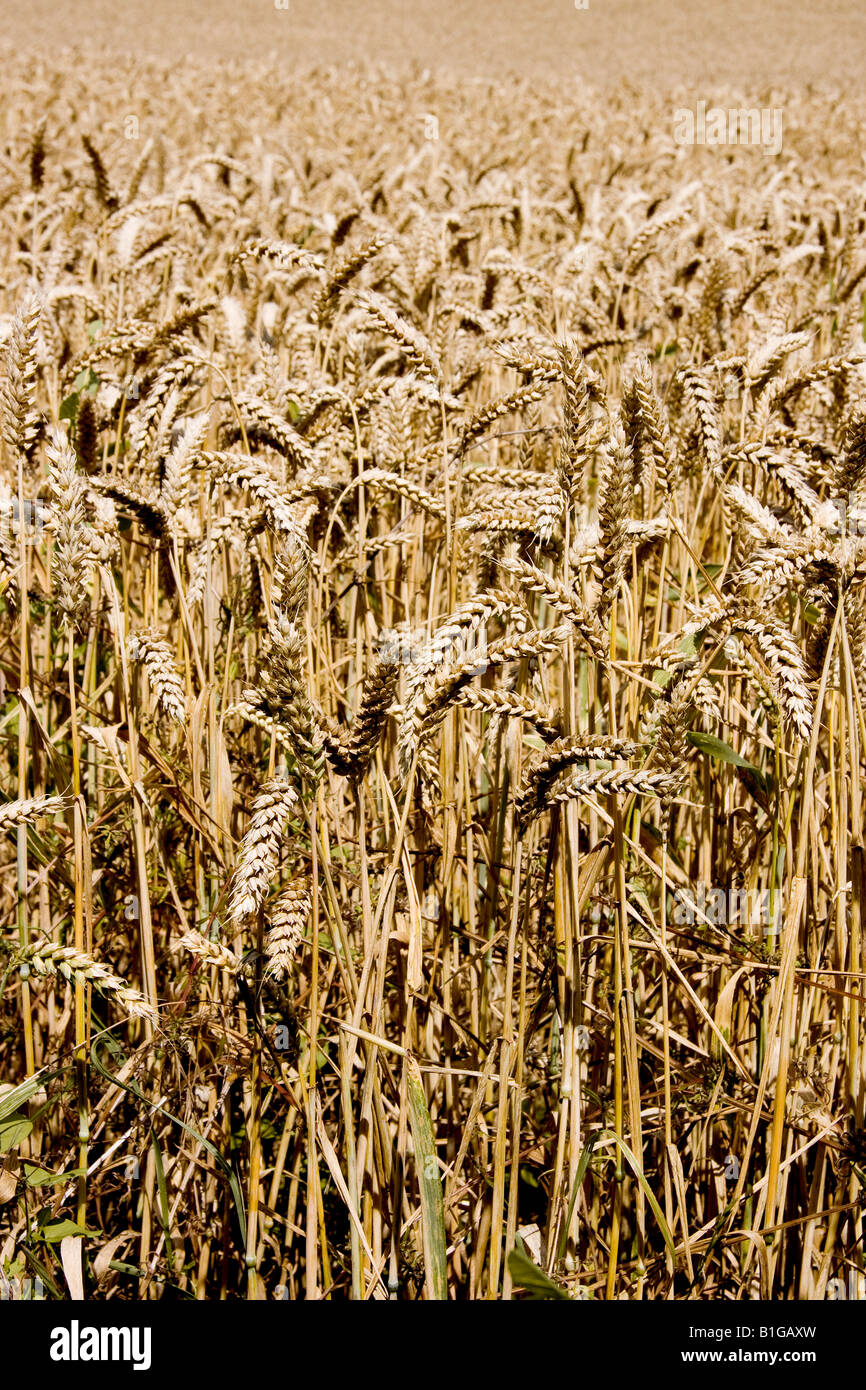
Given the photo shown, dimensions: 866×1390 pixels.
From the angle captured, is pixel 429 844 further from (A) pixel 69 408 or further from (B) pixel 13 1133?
(A) pixel 69 408

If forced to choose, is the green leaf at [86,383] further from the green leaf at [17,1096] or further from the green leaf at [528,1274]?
the green leaf at [528,1274]

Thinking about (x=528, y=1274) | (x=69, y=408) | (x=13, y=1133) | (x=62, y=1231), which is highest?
(x=69, y=408)

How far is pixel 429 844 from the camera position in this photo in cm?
154

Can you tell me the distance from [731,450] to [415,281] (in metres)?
1.38

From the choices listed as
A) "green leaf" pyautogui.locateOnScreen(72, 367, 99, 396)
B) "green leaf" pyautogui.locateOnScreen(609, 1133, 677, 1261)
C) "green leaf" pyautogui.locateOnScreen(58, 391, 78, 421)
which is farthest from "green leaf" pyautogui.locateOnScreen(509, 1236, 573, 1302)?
"green leaf" pyautogui.locateOnScreen(72, 367, 99, 396)

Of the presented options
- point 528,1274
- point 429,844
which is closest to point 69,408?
point 429,844

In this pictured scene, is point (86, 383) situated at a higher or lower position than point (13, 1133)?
higher

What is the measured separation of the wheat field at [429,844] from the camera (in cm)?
102

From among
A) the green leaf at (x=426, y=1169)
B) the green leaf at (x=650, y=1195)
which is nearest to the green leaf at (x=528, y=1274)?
the green leaf at (x=426, y=1169)

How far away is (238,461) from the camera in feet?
4.25

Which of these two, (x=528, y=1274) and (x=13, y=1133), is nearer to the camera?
(x=528, y=1274)
